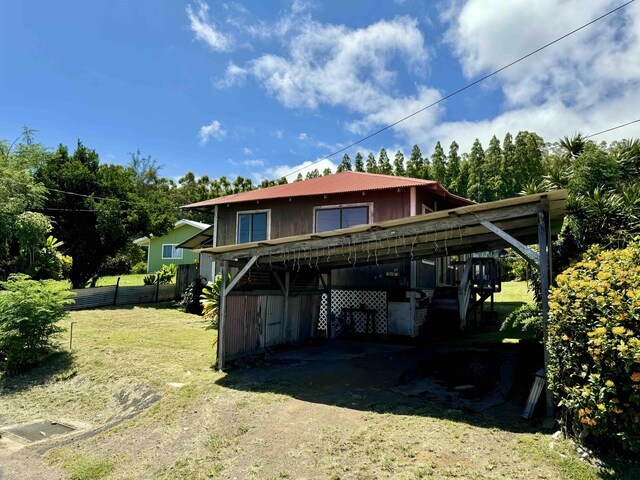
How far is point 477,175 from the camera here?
121 ft

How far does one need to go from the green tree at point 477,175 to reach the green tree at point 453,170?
4.02 ft

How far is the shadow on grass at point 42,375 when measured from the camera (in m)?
8.63

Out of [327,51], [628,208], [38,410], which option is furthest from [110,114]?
[628,208]

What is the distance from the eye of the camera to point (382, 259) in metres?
10.4

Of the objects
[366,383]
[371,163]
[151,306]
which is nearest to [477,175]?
[371,163]

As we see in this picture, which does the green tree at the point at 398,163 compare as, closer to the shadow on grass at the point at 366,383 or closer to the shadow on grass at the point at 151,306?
the shadow on grass at the point at 151,306

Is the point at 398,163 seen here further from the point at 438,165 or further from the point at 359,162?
the point at 438,165

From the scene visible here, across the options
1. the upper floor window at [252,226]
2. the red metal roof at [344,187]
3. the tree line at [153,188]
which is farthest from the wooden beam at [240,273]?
the tree line at [153,188]

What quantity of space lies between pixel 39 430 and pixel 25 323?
392 centimetres

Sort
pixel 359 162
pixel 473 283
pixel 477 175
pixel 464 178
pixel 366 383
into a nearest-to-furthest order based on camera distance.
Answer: pixel 366 383, pixel 473 283, pixel 477 175, pixel 464 178, pixel 359 162

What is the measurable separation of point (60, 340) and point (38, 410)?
3853 mm

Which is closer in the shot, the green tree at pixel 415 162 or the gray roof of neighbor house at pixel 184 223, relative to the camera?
the gray roof of neighbor house at pixel 184 223

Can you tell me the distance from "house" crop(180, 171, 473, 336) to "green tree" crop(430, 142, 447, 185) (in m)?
24.1

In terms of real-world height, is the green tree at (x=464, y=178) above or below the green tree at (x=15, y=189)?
above
